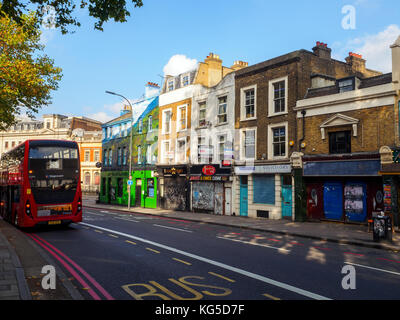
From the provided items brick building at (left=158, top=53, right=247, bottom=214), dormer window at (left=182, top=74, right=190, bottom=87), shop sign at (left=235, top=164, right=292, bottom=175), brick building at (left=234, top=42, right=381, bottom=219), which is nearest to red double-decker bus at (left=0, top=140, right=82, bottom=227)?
shop sign at (left=235, top=164, right=292, bottom=175)

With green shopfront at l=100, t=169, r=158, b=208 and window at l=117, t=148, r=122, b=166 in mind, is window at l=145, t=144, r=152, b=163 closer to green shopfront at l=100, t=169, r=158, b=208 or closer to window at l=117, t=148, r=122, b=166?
green shopfront at l=100, t=169, r=158, b=208

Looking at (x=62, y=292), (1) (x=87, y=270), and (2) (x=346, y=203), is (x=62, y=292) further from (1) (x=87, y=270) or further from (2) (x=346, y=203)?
(2) (x=346, y=203)

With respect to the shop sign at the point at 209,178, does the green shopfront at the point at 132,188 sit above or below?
below

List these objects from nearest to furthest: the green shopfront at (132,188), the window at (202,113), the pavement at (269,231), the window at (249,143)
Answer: the pavement at (269,231) → the window at (249,143) → the window at (202,113) → the green shopfront at (132,188)

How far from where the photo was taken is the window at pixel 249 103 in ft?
80.6

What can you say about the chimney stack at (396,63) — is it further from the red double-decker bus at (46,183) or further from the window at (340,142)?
the red double-decker bus at (46,183)

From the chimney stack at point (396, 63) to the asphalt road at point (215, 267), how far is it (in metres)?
9.21

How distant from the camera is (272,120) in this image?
22.8 meters

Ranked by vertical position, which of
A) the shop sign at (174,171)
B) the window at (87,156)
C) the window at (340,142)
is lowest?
the shop sign at (174,171)

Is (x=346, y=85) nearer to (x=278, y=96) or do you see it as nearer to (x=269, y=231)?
(x=278, y=96)

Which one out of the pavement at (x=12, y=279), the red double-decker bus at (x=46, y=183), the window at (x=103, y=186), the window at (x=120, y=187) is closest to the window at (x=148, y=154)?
the window at (x=120, y=187)

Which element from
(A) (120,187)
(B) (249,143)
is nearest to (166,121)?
(A) (120,187)
